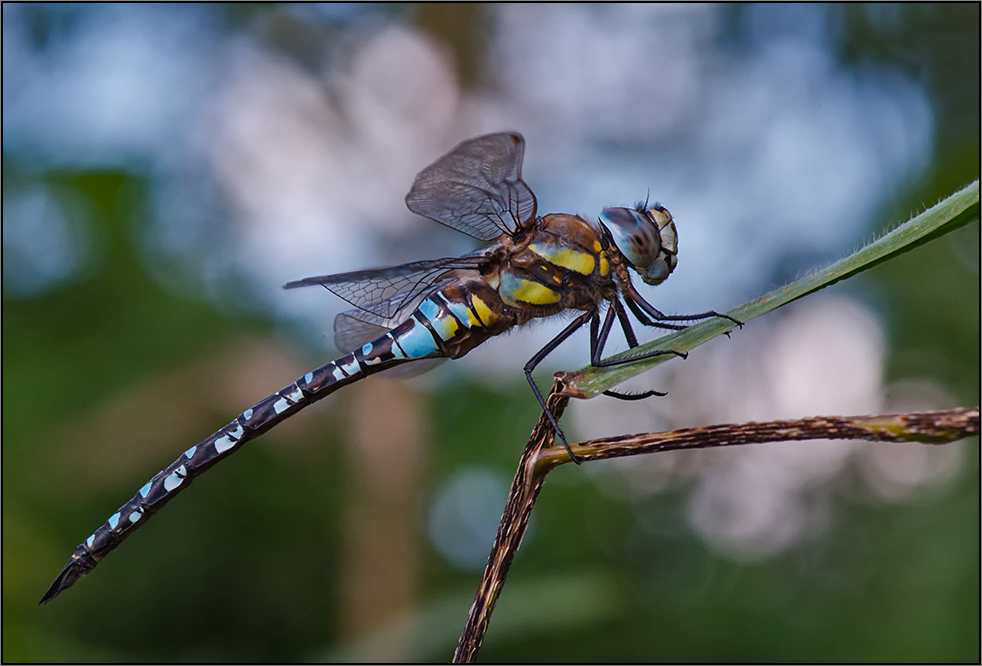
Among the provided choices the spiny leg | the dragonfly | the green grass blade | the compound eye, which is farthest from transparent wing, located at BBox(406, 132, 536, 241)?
the green grass blade

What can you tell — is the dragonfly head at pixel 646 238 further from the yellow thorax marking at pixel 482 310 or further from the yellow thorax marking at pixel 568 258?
the yellow thorax marking at pixel 482 310

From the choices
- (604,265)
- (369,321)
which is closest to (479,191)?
(604,265)

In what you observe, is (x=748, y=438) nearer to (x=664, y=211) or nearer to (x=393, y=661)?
(x=664, y=211)

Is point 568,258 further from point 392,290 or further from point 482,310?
point 392,290

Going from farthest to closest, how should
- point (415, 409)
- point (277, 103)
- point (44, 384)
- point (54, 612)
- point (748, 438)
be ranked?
point (277, 103) < point (415, 409) < point (44, 384) < point (54, 612) < point (748, 438)

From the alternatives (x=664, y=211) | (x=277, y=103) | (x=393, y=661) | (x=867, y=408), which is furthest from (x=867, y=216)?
(x=277, y=103)

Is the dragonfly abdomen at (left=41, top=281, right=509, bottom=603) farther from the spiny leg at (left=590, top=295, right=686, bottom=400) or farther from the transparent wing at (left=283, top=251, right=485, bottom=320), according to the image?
the spiny leg at (left=590, top=295, right=686, bottom=400)

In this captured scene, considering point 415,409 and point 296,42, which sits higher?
point 296,42
